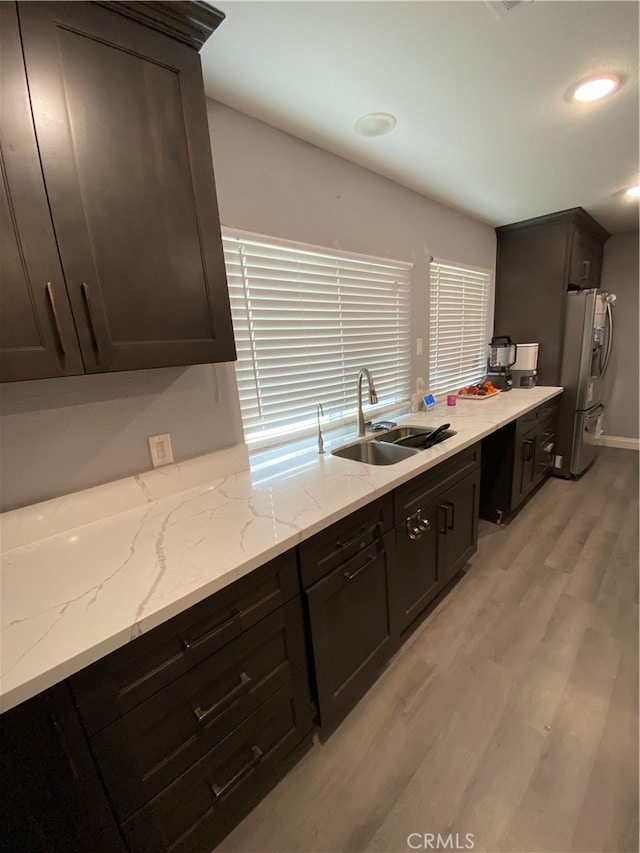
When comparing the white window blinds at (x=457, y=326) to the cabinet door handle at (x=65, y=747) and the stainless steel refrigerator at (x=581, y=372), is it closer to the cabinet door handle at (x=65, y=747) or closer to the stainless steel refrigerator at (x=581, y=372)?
the stainless steel refrigerator at (x=581, y=372)

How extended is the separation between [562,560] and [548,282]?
93.3 inches

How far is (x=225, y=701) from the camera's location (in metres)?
0.95

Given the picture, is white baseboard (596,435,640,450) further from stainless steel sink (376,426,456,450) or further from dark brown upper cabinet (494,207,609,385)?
stainless steel sink (376,426,456,450)

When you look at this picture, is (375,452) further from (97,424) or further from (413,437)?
(97,424)

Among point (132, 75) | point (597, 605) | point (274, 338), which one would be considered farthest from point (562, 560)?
point (132, 75)

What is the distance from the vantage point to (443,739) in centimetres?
132

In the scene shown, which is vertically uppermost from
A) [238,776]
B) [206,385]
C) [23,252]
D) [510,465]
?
[23,252]

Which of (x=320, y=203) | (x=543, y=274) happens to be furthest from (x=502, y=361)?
(x=320, y=203)

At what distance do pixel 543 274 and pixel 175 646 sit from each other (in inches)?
149

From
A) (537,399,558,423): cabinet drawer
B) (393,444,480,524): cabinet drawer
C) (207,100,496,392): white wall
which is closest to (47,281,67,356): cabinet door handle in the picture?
(207,100,496,392): white wall

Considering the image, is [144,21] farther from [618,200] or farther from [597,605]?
[618,200]

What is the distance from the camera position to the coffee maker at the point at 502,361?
3225mm
